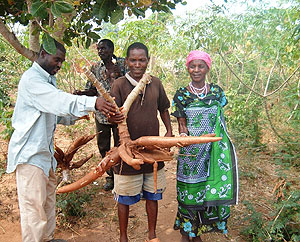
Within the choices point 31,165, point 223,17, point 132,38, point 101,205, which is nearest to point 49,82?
point 31,165

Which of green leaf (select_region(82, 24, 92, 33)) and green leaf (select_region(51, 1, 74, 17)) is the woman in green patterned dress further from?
green leaf (select_region(51, 1, 74, 17))

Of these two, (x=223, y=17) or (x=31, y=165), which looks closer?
(x=31, y=165)

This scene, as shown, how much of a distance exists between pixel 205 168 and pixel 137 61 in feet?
3.14

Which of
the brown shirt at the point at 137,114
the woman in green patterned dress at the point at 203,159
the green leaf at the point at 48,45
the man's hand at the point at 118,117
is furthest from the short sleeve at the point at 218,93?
the green leaf at the point at 48,45

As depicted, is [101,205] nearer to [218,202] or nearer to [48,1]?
[218,202]

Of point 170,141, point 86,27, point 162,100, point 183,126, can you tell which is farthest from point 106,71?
point 170,141

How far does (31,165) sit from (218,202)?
1349 mm

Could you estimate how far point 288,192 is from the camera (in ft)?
7.75

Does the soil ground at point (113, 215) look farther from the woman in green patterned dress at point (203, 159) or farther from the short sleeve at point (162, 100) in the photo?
the short sleeve at point (162, 100)

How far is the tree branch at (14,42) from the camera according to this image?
2135mm

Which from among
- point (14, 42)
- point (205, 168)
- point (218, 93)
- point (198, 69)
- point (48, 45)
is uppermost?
point (14, 42)

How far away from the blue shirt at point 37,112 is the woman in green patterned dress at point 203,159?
0.86 metres

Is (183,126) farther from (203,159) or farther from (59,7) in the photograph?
(59,7)

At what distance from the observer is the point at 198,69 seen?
223 centimetres
